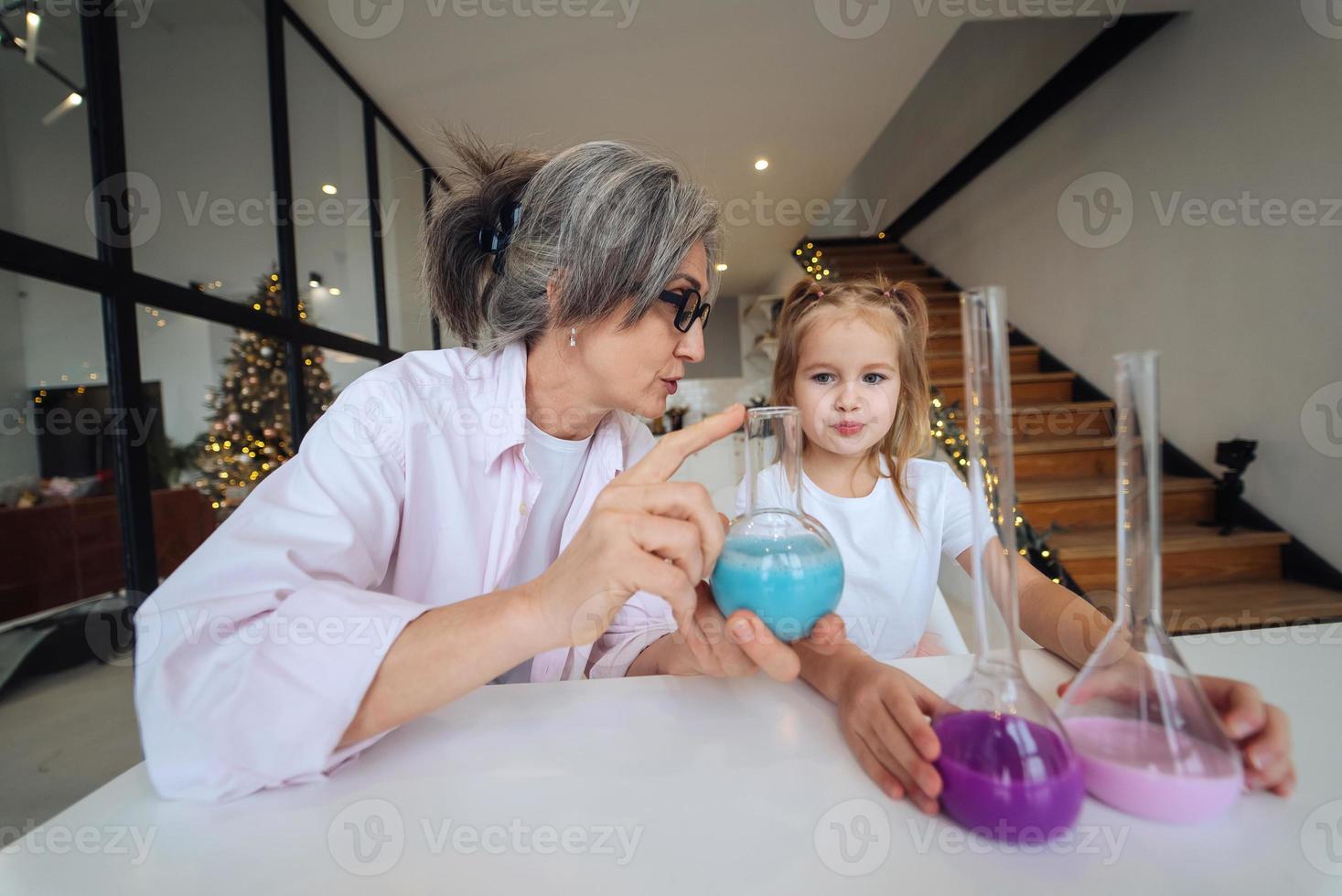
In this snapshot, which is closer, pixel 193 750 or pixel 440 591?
pixel 193 750

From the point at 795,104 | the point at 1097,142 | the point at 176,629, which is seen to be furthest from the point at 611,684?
the point at 1097,142

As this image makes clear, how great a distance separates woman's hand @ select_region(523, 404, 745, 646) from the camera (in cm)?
60

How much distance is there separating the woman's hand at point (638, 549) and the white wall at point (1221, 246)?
11.8 ft

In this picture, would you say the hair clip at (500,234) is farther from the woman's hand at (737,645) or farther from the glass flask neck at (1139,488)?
the glass flask neck at (1139,488)

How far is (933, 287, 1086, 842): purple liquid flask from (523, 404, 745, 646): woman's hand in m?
0.25

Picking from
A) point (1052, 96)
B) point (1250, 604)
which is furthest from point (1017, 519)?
point (1052, 96)

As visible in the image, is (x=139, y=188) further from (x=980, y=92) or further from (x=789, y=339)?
(x=980, y=92)

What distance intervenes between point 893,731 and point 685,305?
770 mm

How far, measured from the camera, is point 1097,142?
4031 mm

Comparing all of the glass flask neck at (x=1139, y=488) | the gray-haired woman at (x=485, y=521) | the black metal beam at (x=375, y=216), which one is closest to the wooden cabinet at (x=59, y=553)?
the gray-haired woman at (x=485, y=521)

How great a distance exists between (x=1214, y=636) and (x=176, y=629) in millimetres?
1351

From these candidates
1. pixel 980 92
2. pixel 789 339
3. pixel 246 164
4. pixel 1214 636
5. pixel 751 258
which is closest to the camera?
pixel 1214 636

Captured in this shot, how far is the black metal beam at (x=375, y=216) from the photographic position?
12.5ft

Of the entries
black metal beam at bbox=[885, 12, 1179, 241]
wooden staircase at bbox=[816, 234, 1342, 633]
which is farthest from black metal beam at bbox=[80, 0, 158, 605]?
black metal beam at bbox=[885, 12, 1179, 241]
